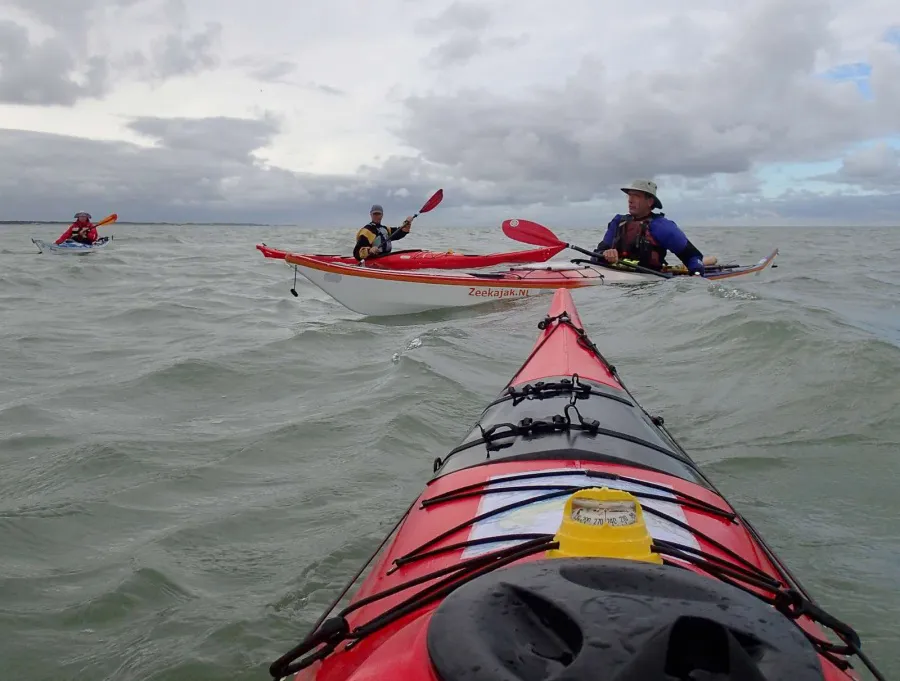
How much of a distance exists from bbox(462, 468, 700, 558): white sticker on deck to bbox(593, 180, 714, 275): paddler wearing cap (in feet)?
25.2

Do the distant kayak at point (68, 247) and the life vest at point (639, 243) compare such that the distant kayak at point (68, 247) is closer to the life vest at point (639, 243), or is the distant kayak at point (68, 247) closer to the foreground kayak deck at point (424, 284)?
the foreground kayak deck at point (424, 284)

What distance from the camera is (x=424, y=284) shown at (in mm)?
9742

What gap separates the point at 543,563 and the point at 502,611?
178 millimetres

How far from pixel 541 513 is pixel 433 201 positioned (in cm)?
1119

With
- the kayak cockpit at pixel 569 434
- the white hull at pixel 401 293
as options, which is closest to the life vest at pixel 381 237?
the white hull at pixel 401 293

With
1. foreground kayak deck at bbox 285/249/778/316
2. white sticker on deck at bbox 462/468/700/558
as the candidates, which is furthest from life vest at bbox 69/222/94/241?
white sticker on deck at bbox 462/468/700/558

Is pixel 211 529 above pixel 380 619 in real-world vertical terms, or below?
below

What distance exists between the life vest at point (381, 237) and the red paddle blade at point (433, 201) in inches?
53.6

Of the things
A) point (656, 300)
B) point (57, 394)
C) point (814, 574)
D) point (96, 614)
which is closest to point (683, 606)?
point (814, 574)

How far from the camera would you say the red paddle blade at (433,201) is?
12513mm

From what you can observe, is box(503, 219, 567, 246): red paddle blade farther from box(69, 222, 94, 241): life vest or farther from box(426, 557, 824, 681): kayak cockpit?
box(69, 222, 94, 241): life vest

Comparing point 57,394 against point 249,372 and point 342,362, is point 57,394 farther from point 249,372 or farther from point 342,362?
point 342,362

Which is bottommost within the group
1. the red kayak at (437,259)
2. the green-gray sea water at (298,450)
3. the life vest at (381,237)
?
the green-gray sea water at (298,450)

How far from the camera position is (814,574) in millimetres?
2795
